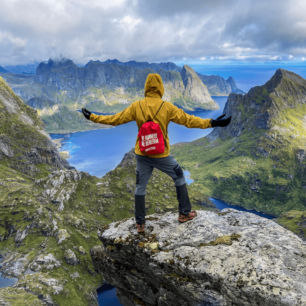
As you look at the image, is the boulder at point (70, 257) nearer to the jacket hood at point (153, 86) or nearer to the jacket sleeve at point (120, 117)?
the jacket sleeve at point (120, 117)

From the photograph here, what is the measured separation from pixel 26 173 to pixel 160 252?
190m

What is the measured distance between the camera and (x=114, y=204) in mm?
124062

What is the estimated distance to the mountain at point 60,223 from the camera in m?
89.6

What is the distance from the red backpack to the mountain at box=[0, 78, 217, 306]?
276ft

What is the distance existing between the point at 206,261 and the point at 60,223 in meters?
121

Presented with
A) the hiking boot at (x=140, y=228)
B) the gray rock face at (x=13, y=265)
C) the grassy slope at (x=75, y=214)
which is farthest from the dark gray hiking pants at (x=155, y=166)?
the gray rock face at (x=13, y=265)

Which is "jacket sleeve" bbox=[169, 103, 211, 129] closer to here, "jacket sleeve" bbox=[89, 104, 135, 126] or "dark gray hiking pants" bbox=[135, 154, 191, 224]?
"dark gray hiking pants" bbox=[135, 154, 191, 224]

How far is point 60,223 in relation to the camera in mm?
112688

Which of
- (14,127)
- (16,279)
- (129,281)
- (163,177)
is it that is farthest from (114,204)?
(14,127)

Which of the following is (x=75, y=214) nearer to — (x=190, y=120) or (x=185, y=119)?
(x=185, y=119)

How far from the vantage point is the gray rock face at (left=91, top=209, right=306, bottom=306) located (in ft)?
20.7

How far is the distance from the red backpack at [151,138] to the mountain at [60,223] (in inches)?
3315

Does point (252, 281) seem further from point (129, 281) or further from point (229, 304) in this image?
point (129, 281)

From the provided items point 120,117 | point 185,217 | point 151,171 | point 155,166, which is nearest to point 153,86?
point 120,117
